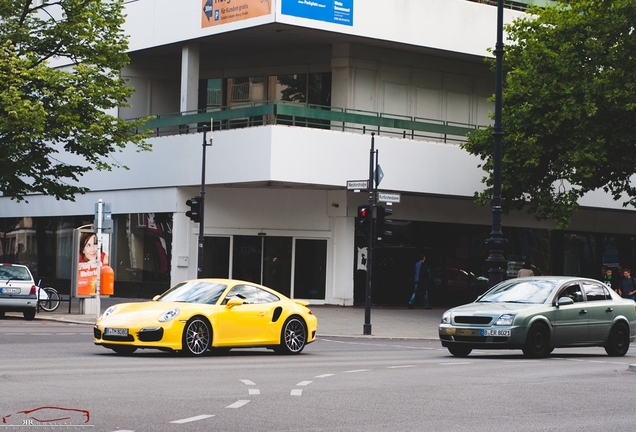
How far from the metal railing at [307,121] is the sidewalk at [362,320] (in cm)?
624

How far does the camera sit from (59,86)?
32500 millimetres

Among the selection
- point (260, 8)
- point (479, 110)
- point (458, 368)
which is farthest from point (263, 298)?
point (479, 110)

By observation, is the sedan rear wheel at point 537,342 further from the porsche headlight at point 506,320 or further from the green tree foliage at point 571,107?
the green tree foliage at point 571,107

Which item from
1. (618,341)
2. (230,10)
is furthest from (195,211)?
(618,341)

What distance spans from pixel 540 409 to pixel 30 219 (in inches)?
1559

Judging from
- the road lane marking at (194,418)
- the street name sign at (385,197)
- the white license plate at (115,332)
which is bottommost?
the road lane marking at (194,418)

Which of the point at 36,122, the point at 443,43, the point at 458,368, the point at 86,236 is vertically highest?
the point at 443,43

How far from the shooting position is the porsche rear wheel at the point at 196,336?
17562 millimetres

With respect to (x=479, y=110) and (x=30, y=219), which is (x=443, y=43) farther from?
(x=30, y=219)

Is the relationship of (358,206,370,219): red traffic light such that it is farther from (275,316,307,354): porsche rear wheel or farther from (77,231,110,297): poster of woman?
(77,231,110,297): poster of woman

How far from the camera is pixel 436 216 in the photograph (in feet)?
135

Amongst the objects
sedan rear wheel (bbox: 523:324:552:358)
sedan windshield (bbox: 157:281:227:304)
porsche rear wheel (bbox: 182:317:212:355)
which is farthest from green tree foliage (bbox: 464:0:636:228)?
porsche rear wheel (bbox: 182:317:212:355)

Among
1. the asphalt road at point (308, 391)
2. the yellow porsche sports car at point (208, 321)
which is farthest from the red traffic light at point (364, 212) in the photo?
the asphalt road at point (308, 391)

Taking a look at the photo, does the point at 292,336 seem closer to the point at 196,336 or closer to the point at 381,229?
the point at 196,336
